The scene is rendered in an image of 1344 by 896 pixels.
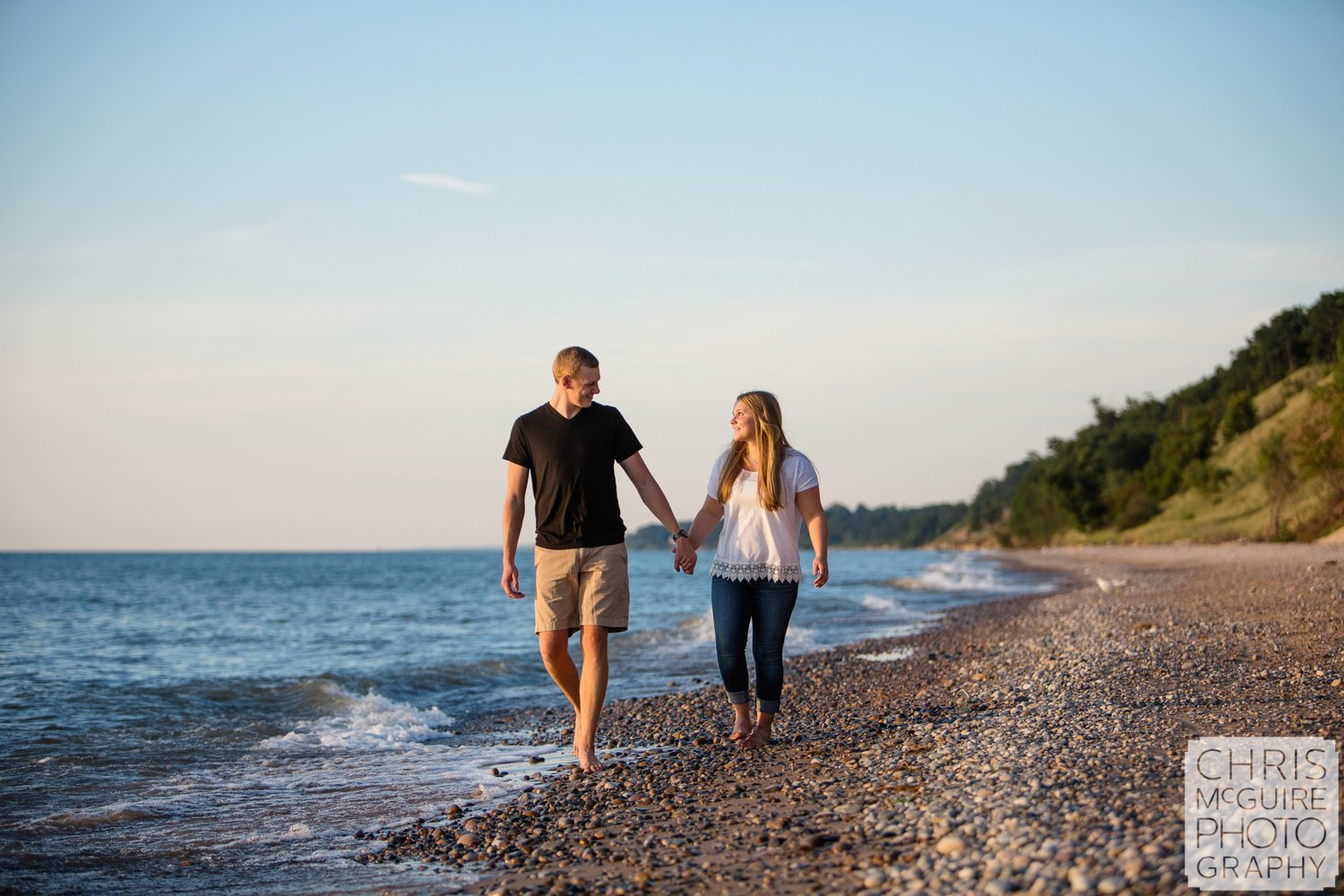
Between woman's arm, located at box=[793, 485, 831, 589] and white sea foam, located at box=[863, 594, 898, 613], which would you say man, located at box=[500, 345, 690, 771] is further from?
white sea foam, located at box=[863, 594, 898, 613]

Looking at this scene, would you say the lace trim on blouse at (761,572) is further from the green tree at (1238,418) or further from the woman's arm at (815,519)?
the green tree at (1238,418)

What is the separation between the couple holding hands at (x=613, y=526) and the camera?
6848mm

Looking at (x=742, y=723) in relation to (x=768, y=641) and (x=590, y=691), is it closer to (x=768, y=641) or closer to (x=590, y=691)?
(x=768, y=641)

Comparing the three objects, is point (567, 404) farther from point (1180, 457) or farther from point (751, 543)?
point (1180, 457)

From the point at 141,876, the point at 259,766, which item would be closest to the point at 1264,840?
the point at 141,876

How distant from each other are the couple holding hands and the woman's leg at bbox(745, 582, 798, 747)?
0.04 ft

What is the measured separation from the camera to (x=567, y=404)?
686cm

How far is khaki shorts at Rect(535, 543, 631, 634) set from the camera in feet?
22.6

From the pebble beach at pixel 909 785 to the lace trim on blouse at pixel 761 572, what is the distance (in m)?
1.28

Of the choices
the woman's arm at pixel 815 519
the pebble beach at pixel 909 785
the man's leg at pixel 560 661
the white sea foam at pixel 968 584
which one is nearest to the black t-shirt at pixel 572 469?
the man's leg at pixel 560 661

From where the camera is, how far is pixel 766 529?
7191 millimetres

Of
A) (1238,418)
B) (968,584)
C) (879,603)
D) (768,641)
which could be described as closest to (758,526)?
(768,641)

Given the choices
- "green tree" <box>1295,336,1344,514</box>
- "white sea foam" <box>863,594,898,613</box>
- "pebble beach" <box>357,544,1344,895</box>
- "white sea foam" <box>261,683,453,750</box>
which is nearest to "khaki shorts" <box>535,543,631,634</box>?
"pebble beach" <box>357,544,1344,895</box>

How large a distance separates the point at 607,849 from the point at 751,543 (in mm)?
2475
